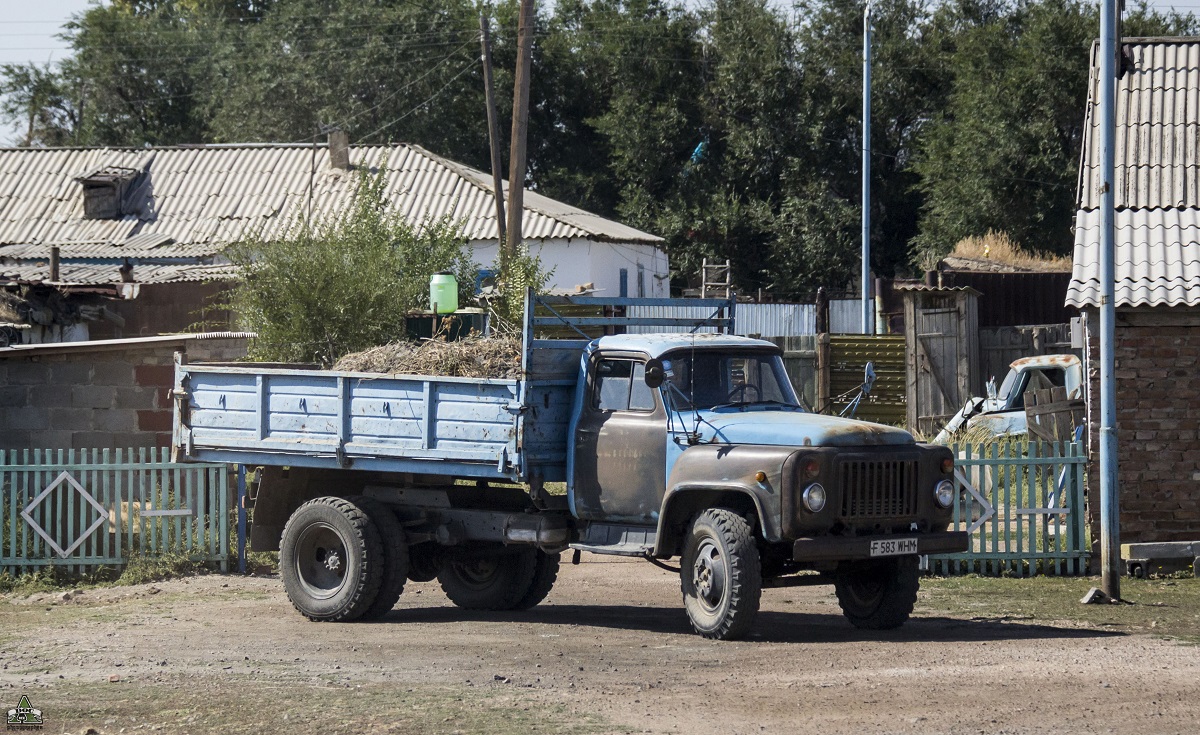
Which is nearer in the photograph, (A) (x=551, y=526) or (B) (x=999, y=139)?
(A) (x=551, y=526)

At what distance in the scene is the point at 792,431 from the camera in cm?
884

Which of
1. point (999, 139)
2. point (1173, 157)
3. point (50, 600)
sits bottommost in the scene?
point (50, 600)

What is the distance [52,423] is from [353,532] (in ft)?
17.7

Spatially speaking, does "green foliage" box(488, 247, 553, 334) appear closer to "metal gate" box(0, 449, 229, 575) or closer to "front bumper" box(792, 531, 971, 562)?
"metal gate" box(0, 449, 229, 575)

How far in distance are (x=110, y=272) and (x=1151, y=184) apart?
2181 cm

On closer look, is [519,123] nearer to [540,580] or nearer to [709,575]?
[540,580]

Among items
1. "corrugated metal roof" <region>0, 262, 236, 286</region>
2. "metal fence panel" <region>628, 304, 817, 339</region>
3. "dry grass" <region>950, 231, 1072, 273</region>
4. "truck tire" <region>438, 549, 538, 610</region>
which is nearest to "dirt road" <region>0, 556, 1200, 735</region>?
"truck tire" <region>438, 549, 538, 610</region>

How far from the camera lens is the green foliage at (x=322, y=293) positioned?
54.0 feet

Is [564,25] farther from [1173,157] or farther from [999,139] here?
[1173,157]

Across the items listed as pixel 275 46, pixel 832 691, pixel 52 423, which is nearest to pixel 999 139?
pixel 275 46

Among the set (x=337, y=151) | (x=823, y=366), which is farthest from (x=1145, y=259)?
(x=337, y=151)

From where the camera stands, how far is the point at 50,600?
1172 centimetres

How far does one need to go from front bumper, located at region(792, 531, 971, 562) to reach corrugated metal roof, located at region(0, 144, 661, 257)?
948 inches

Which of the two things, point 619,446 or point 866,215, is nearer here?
point 619,446
